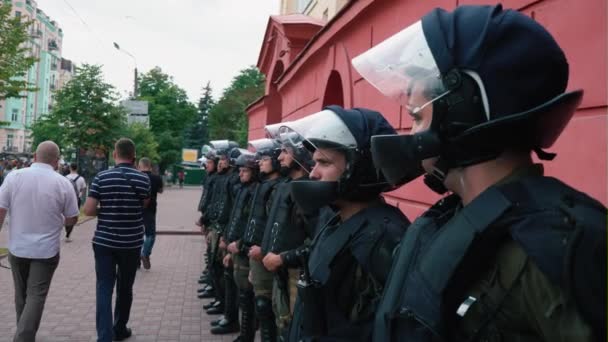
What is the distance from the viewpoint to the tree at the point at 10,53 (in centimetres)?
1303

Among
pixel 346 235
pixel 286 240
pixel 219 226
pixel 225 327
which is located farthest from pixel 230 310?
pixel 346 235

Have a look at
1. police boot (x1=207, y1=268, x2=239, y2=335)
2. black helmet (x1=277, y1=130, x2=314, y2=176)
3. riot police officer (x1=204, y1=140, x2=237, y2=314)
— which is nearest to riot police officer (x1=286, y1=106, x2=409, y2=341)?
black helmet (x1=277, y1=130, x2=314, y2=176)

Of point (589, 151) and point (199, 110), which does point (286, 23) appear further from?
point (199, 110)

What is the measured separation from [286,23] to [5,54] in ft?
23.2

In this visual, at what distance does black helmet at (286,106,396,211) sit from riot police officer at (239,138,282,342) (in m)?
2.00

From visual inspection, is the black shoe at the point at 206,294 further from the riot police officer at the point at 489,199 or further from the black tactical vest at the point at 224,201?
the riot police officer at the point at 489,199

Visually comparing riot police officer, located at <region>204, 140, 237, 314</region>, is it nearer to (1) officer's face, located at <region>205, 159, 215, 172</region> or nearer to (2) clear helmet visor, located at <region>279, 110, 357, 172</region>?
(1) officer's face, located at <region>205, 159, 215, 172</region>

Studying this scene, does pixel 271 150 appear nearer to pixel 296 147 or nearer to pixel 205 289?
pixel 296 147

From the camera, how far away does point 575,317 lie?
1141mm

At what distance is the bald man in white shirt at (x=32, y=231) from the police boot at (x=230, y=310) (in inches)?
80.9

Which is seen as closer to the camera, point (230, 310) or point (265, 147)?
point (265, 147)

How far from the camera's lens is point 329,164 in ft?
9.64

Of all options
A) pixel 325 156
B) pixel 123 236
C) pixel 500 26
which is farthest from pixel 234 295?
pixel 500 26

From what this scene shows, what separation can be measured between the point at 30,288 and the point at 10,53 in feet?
33.0
